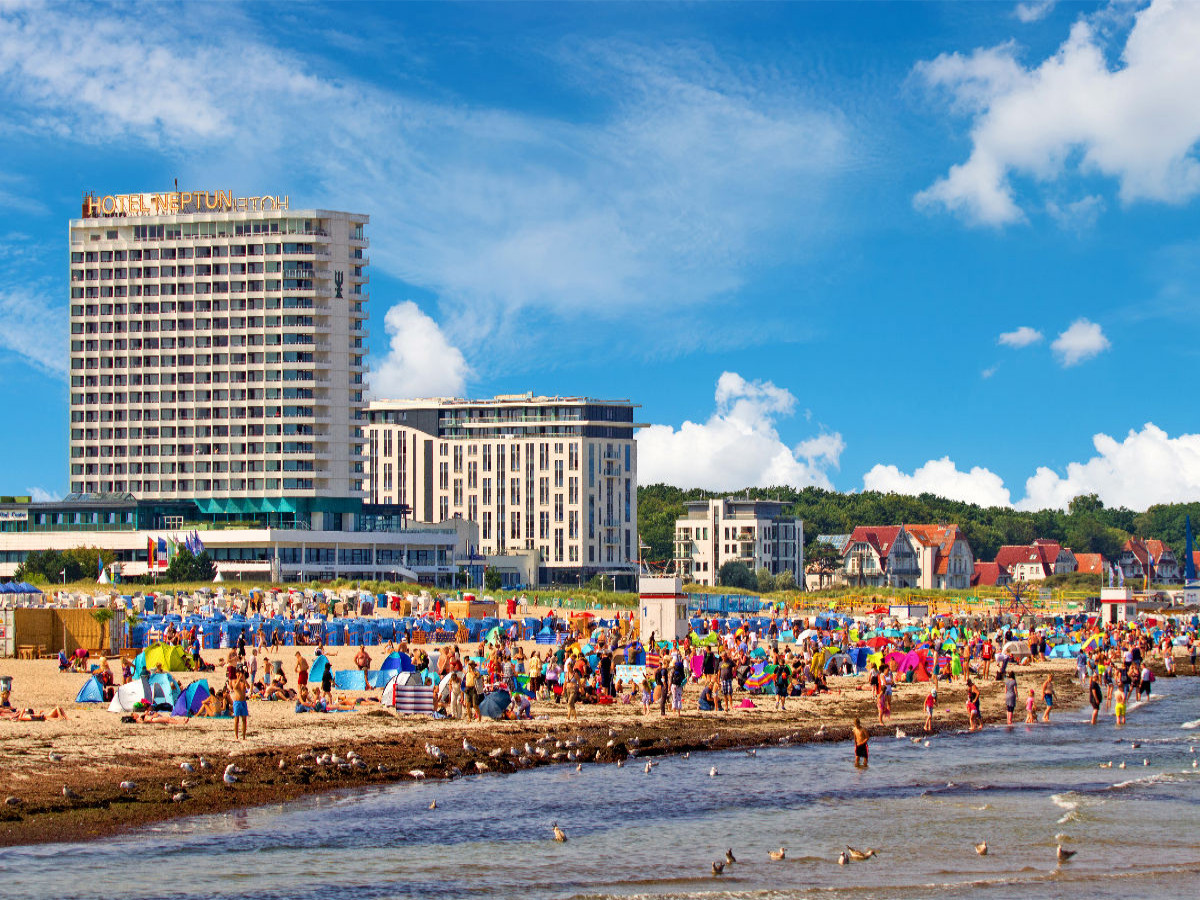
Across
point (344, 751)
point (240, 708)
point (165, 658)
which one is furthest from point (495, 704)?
point (165, 658)

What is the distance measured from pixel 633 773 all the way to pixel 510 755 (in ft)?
8.71

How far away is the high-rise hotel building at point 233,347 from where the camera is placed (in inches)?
4769

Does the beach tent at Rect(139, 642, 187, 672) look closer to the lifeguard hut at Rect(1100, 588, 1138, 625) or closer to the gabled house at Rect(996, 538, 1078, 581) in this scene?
the lifeguard hut at Rect(1100, 588, 1138, 625)

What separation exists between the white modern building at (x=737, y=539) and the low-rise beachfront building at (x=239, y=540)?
3379 cm

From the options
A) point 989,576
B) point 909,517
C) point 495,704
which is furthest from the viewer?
point 909,517

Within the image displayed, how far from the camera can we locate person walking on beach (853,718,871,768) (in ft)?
95.4

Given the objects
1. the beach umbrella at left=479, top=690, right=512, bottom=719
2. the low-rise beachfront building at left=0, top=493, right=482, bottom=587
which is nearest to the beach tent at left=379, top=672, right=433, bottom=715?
the beach umbrella at left=479, top=690, right=512, bottom=719

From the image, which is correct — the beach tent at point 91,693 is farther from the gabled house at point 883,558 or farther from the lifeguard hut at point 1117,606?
the gabled house at point 883,558

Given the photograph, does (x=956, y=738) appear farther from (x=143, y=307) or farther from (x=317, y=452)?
(x=143, y=307)

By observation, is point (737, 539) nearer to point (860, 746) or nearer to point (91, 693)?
point (91, 693)

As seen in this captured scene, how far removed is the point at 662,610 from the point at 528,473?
328 ft

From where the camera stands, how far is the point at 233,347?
400 feet

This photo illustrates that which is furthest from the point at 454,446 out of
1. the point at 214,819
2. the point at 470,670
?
the point at 214,819

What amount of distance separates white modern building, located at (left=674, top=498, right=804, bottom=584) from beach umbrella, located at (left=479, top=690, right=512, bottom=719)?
11503 centimetres
